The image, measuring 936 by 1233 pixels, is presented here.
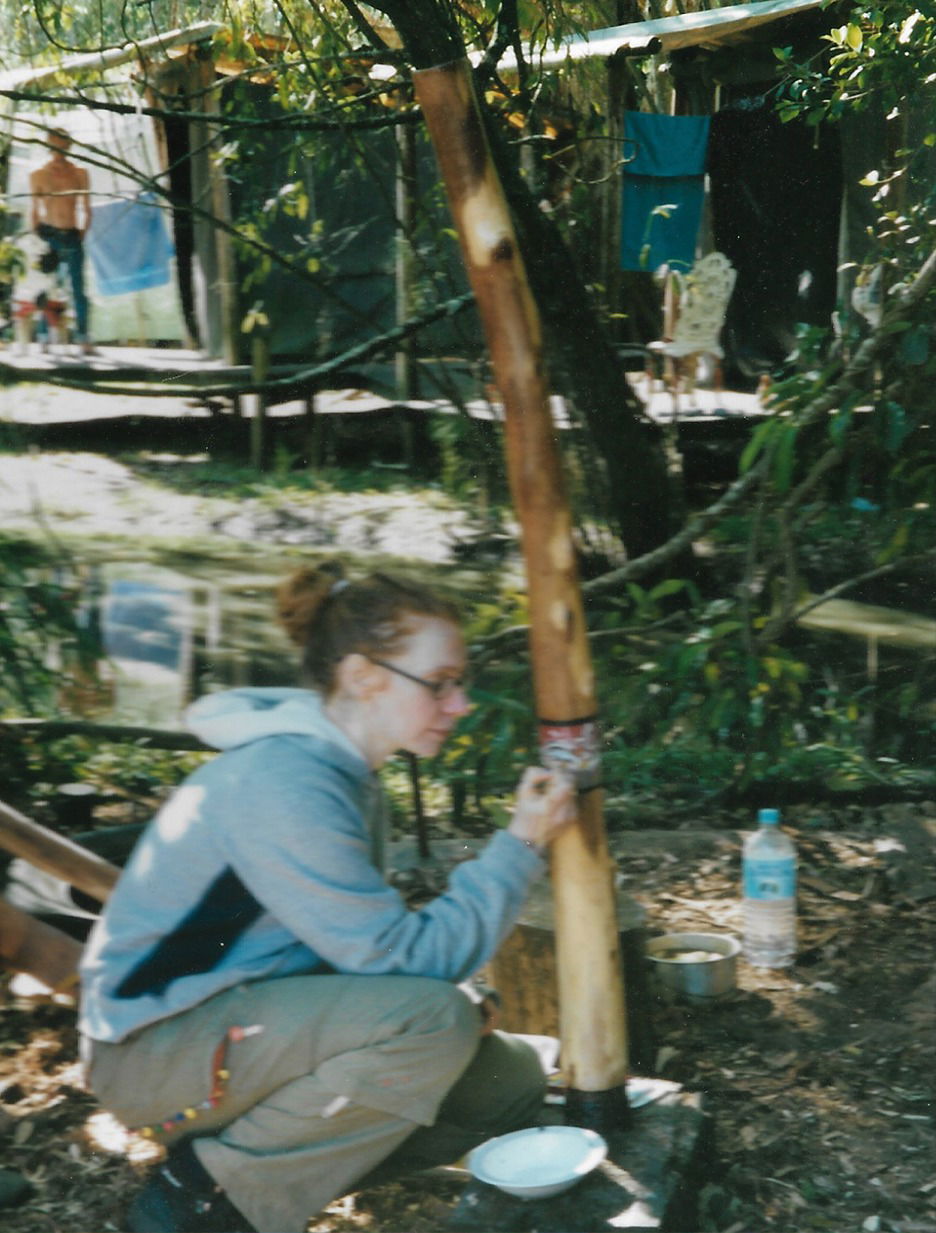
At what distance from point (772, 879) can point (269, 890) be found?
68.0 inches

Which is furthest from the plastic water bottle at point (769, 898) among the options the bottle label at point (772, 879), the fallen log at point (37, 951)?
the fallen log at point (37, 951)

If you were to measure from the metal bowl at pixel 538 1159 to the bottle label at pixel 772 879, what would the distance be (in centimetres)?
118

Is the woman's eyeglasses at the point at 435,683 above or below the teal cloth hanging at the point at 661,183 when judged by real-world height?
below

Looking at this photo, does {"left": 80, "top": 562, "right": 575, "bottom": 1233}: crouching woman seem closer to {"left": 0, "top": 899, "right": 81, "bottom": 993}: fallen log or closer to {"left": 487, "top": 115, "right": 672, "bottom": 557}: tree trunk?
{"left": 0, "top": 899, "right": 81, "bottom": 993}: fallen log

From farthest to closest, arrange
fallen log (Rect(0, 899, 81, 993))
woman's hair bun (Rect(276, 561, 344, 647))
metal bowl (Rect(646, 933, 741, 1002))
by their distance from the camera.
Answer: metal bowl (Rect(646, 933, 741, 1002))
fallen log (Rect(0, 899, 81, 993))
woman's hair bun (Rect(276, 561, 344, 647))

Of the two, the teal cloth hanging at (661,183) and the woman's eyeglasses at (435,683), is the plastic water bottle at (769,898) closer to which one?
the woman's eyeglasses at (435,683)

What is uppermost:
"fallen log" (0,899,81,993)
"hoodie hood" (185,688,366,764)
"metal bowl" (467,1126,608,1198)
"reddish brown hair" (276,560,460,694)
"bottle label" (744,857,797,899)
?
"reddish brown hair" (276,560,460,694)

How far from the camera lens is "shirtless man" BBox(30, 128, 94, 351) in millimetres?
8758

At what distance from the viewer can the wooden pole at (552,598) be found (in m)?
2.30

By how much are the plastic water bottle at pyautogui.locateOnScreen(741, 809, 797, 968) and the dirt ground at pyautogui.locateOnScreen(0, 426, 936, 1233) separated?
60mm

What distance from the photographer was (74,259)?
9.46m

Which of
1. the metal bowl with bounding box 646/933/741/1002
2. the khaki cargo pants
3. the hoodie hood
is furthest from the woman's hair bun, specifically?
the metal bowl with bounding box 646/933/741/1002

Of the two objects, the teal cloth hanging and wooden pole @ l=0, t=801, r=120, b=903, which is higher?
the teal cloth hanging

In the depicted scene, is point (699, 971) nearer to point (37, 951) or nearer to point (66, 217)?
point (37, 951)
